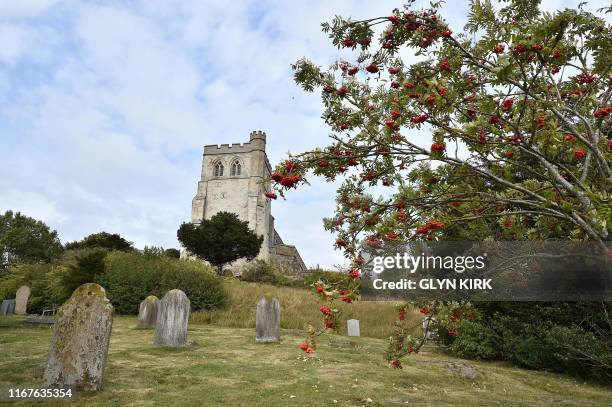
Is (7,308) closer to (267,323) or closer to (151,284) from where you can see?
(151,284)

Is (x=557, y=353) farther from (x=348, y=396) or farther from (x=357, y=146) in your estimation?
(x=357, y=146)

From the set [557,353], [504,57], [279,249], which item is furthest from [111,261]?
[279,249]

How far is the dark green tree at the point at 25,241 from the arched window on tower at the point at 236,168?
2298cm

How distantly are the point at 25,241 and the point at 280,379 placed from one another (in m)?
52.8

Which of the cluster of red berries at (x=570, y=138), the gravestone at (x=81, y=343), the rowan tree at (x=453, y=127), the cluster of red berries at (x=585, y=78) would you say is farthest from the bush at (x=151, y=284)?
the cluster of red berries at (x=585, y=78)

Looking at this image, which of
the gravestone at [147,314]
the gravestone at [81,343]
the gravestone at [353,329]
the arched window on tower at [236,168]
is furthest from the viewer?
the arched window on tower at [236,168]

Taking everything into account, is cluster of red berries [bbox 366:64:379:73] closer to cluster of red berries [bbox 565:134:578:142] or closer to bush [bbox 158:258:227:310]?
cluster of red berries [bbox 565:134:578:142]

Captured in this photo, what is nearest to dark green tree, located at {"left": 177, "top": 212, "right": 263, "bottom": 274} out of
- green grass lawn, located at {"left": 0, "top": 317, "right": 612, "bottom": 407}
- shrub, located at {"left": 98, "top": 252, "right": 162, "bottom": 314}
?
shrub, located at {"left": 98, "top": 252, "right": 162, "bottom": 314}

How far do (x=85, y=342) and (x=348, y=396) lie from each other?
4018 millimetres

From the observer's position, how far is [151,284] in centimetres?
1889

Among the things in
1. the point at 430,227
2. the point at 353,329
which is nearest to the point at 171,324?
the point at 353,329

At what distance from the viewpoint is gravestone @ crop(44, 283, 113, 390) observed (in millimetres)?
5824

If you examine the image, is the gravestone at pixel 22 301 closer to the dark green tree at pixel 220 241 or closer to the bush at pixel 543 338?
the bush at pixel 543 338

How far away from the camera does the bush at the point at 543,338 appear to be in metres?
8.12
